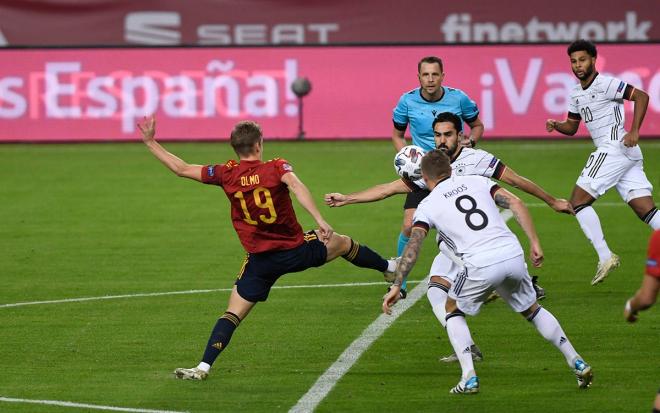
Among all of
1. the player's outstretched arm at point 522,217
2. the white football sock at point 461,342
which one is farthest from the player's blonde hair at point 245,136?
the white football sock at point 461,342

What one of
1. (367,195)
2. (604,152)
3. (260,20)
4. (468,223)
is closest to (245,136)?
(367,195)

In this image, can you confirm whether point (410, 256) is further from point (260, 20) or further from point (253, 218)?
point (260, 20)

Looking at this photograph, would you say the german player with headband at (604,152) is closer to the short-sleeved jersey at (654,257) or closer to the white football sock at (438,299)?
the white football sock at (438,299)

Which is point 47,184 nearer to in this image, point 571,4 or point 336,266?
point 336,266

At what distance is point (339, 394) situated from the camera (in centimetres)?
903

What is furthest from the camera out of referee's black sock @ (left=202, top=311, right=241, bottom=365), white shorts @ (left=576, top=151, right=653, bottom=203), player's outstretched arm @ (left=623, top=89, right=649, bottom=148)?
white shorts @ (left=576, top=151, right=653, bottom=203)

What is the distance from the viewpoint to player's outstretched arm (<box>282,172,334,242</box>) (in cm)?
940

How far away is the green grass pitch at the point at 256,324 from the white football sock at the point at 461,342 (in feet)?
0.77

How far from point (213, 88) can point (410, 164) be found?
1720cm

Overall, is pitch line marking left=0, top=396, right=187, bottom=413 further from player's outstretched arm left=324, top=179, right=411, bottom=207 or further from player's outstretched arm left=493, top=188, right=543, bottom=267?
player's outstretched arm left=493, top=188, right=543, bottom=267

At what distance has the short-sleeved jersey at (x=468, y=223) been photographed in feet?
29.1

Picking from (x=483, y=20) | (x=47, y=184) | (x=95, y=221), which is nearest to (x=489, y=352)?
(x=95, y=221)

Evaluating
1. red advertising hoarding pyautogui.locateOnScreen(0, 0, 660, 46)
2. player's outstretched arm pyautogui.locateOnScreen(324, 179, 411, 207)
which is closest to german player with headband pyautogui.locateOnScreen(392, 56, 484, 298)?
player's outstretched arm pyautogui.locateOnScreen(324, 179, 411, 207)

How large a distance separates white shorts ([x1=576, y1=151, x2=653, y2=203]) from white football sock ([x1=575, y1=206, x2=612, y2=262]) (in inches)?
9.1
